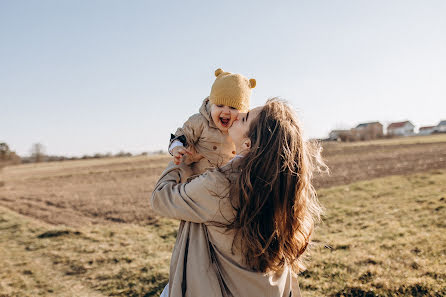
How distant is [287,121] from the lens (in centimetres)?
183

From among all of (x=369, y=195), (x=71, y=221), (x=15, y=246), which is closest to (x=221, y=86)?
(x=15, y=246)

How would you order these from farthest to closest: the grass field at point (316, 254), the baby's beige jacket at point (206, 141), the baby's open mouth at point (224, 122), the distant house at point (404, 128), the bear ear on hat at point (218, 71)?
→ 1. the distant house at point (404, 128)
2. the grass field at point (316, 254)
3. the bear ear on hat at point (218, 71)
4. the baby's open mouth at point (224, 122)
5. the baby's beige jacket at point (206, 141)

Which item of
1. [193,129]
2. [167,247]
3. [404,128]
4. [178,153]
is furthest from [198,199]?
[404,128]

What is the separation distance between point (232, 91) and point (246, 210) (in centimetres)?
113

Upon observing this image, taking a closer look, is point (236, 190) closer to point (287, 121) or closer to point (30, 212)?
point (287, 121)

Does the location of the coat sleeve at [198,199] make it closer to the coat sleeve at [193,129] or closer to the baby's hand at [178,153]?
the baby's hand at [178,153]

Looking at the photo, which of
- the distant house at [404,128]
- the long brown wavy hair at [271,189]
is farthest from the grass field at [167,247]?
the distant house at [404,128]

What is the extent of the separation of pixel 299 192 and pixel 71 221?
9.44 m

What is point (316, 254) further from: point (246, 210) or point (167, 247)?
point (246, 210)

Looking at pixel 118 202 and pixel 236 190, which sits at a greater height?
pixel 236 190

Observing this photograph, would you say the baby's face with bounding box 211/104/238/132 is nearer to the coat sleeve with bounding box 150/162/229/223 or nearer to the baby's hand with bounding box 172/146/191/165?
the baby's hand with bounding box 172/146/191/165

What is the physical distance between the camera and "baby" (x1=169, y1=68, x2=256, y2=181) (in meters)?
2.54

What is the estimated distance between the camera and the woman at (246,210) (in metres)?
1.76

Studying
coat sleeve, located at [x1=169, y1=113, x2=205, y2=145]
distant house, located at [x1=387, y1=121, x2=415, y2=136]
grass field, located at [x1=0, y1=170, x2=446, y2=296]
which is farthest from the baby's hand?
distant house, located at [x1=387, y1=121, x2=415, y2=136]
